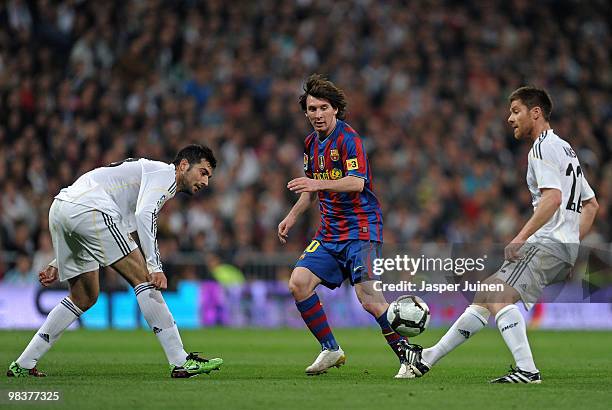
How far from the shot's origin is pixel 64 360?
10602 millimetres

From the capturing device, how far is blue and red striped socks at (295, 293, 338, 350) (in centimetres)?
917

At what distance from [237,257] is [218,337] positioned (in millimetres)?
2989

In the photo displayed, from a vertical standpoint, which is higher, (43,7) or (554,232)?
(43,7)

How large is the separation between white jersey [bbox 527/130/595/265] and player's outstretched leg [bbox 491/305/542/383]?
0.59 meters

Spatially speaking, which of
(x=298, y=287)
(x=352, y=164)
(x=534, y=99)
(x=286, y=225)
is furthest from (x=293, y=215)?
→ (x=534, y=99)

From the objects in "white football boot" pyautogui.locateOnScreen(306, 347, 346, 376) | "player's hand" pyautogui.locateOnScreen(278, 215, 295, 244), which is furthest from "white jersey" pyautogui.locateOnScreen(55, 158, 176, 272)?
"white football boot" pyautogui.locateOnScreen(306, 347, 346, 376)

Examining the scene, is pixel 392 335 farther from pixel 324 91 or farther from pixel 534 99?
pixel 534 99

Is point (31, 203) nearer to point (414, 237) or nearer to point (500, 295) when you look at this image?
point (414, 237)

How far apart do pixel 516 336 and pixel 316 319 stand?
1.78m

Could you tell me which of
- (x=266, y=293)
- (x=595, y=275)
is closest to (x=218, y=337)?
(x=266, y=293)

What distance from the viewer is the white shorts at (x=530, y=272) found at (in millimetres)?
8320

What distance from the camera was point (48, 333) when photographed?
29.1 feet

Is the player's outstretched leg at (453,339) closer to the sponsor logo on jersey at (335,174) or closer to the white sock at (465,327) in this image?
the white sock at (465,327)

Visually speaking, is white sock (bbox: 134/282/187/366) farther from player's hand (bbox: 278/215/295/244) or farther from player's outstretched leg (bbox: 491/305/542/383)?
player's outstretched leg (bbox: 491/305/542/383)
